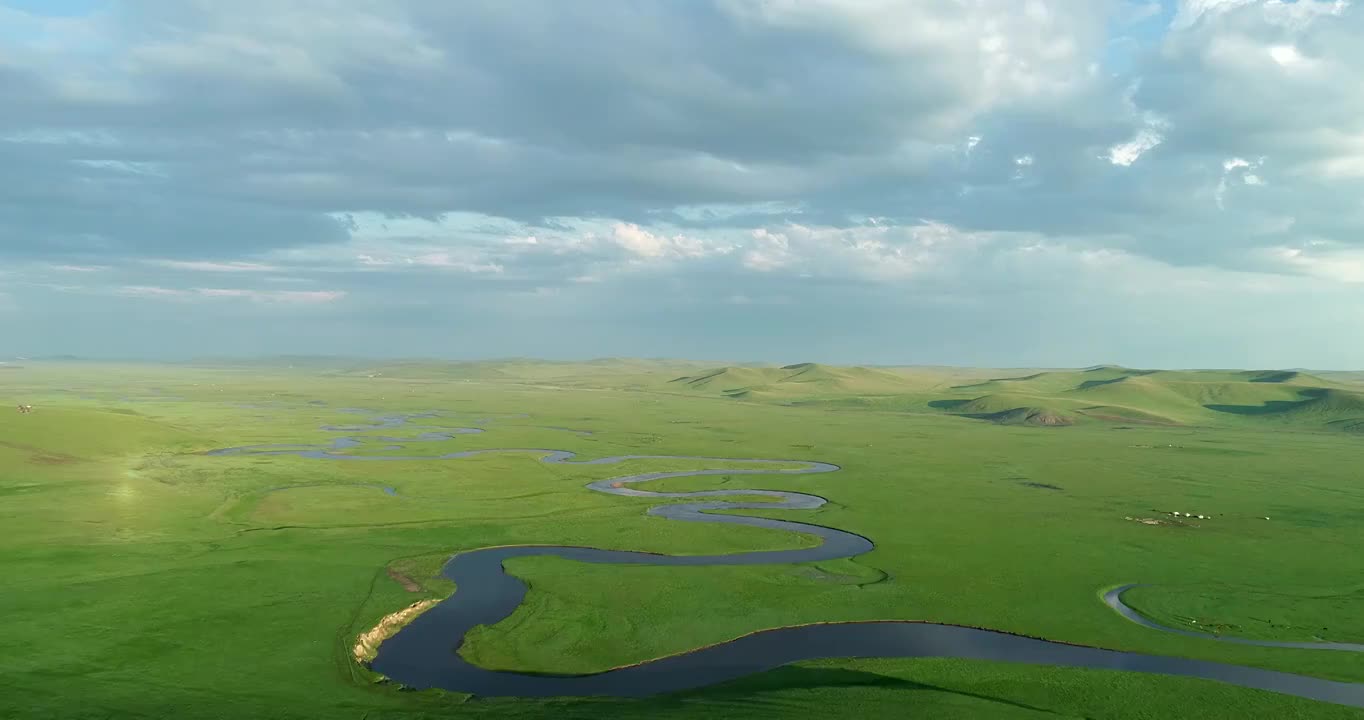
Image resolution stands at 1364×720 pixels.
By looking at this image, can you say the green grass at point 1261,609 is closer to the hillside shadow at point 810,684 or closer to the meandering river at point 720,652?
the meandering river at point 720,652

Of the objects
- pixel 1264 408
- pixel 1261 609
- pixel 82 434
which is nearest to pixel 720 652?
pixel 1261 609

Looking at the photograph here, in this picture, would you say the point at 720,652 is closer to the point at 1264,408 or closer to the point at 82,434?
the point at 82,434

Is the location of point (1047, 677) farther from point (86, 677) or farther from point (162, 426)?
point (162, 426)

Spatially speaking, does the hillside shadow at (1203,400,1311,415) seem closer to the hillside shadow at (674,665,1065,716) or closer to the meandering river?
the meandering river

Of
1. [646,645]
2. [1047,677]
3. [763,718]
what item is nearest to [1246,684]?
[1047,677]

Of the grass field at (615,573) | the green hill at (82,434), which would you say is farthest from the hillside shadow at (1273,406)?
the green hill at (82,434)

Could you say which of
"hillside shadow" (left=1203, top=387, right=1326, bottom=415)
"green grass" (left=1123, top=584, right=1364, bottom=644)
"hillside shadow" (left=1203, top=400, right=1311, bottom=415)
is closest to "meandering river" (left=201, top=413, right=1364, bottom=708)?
"green grass" (left=1123, top=584, right=1364, bottom=644)
